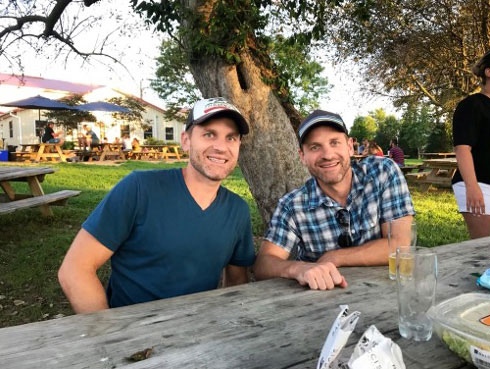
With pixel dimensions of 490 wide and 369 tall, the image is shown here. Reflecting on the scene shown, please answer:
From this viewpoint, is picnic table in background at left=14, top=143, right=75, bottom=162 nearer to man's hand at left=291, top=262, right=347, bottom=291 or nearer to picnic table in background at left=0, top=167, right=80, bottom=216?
picnic table in background at left=0, top=167, right=80, bottom=216

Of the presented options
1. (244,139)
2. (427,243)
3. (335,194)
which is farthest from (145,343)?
(427,243)

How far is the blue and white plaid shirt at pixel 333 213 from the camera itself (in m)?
2.24

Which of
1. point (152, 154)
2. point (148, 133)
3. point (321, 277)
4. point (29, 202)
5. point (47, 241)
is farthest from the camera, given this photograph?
point (148, 133)

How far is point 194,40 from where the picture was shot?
12.4 ft

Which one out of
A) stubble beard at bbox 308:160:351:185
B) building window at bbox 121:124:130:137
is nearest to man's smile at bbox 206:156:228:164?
stubble beard at bbox 308:160:351:185

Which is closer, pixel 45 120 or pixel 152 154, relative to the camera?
pixel 152 154

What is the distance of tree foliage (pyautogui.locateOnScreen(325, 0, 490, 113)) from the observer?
29.5ft

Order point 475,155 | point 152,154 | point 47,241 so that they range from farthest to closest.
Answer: point 152,154 → point 47,241 → point 475,155

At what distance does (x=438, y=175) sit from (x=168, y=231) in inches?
Result: 418

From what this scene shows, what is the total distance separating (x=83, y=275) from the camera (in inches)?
72.5

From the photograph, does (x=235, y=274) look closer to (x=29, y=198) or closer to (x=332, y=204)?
(x=332, y=204)

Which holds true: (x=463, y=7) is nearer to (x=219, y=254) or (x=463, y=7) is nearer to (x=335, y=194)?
(x=335, y=194)

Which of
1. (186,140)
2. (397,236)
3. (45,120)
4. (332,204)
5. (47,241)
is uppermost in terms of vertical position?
(45,120)

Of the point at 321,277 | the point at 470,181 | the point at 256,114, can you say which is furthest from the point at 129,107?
the point at 321,277
